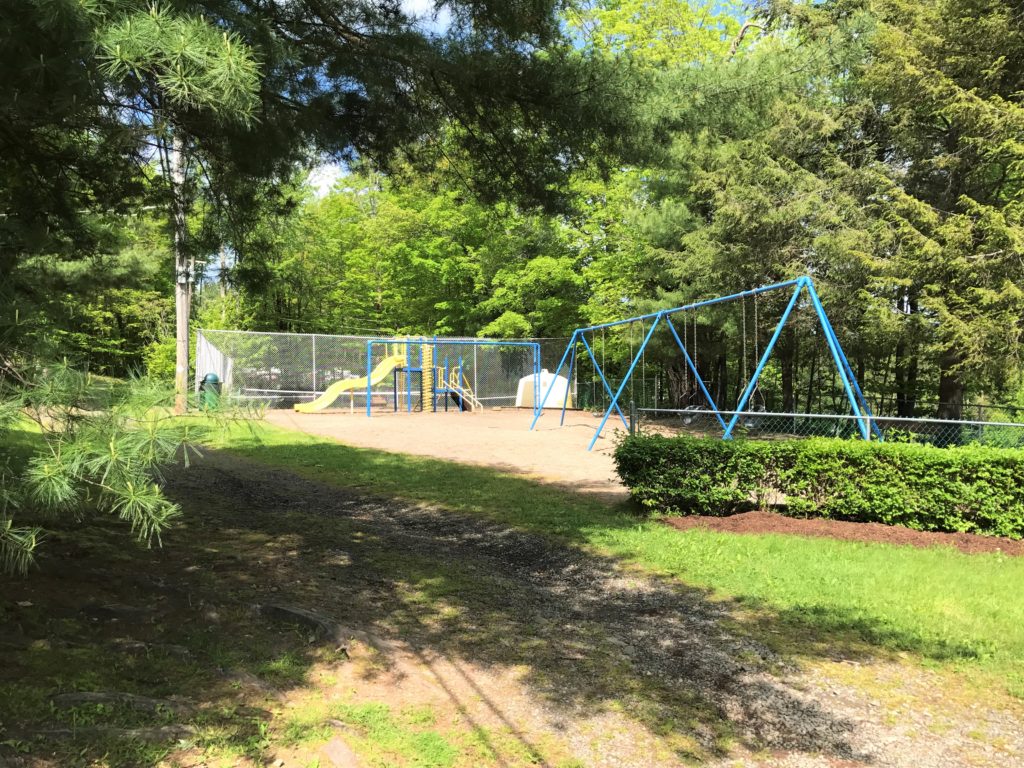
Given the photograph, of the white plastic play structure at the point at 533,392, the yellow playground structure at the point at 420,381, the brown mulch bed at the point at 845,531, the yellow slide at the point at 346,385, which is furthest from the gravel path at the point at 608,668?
the white plastic play structure at the point at 533,392

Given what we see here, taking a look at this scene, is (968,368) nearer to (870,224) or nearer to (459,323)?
(870,224)

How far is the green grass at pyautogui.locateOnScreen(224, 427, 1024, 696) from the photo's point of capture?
→ 4.00m

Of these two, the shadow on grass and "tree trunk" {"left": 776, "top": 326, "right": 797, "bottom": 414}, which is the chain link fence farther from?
the shadow on grass

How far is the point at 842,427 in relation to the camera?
52.6 ft

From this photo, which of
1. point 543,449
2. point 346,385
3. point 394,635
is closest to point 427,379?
point 346,385

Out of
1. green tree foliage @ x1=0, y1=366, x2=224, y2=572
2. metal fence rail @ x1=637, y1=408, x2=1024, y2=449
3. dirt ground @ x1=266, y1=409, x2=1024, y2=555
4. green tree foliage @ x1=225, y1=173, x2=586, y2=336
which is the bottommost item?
dirt ground @ x1=266, y1=409, x2=1024, y2=555

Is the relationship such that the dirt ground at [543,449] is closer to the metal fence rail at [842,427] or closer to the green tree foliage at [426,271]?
the metal fence rail at [842,427]

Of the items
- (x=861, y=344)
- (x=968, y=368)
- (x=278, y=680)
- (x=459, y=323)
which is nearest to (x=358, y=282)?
(x=459, y=323)

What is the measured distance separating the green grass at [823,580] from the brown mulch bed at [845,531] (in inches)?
8.6

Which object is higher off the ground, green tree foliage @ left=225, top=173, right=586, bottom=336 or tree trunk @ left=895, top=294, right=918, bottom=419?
green tree foliage @ left=225, top=173, right=586, bottom=336

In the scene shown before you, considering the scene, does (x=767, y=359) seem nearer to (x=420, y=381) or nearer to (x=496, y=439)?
(x=496, y=439)

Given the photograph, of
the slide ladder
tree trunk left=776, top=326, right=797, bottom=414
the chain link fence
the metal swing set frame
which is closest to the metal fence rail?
the metal swing set frame

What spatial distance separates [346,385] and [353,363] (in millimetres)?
1785

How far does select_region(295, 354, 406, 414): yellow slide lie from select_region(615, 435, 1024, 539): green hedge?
48.3 ft
